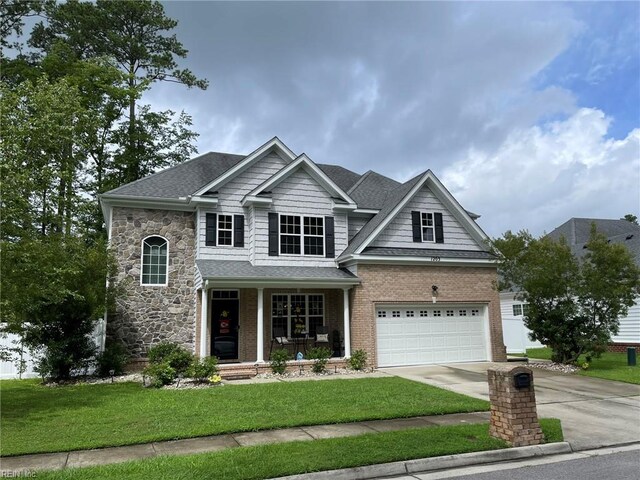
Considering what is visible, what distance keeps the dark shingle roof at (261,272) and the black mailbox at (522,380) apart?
29.7 ft

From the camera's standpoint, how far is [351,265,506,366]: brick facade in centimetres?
1612

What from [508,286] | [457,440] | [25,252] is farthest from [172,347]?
[508,286]

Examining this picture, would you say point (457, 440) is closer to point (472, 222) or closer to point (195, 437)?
point (195, 437)

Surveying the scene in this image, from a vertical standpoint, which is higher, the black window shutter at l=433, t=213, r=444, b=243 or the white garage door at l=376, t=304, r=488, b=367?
the black window shutter at l=433, t=213, r=444, b=243

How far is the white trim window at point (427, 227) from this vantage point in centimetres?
1817

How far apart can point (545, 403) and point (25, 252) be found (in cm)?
1102

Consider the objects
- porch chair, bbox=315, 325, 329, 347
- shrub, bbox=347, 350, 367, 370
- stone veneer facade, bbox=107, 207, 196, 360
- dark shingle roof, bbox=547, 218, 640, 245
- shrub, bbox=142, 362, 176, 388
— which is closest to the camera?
shrub, bbox=142, 362, 176, 388

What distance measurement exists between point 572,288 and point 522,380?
31.7 ft

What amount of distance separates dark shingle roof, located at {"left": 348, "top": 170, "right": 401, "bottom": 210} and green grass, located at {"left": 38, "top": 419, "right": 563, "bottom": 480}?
41.9 feet

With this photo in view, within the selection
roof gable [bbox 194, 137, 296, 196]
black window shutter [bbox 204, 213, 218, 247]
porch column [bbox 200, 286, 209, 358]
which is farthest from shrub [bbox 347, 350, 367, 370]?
roof gable [bbox 194, 137, 296, 196]

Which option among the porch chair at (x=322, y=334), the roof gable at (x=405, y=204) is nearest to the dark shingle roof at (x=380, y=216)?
the roof gable at (x=405, y=204)

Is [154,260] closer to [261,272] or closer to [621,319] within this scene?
[261,272]

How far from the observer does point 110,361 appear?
14602mm

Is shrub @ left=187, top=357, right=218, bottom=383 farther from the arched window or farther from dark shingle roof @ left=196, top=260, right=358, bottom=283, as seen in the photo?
the arched window
